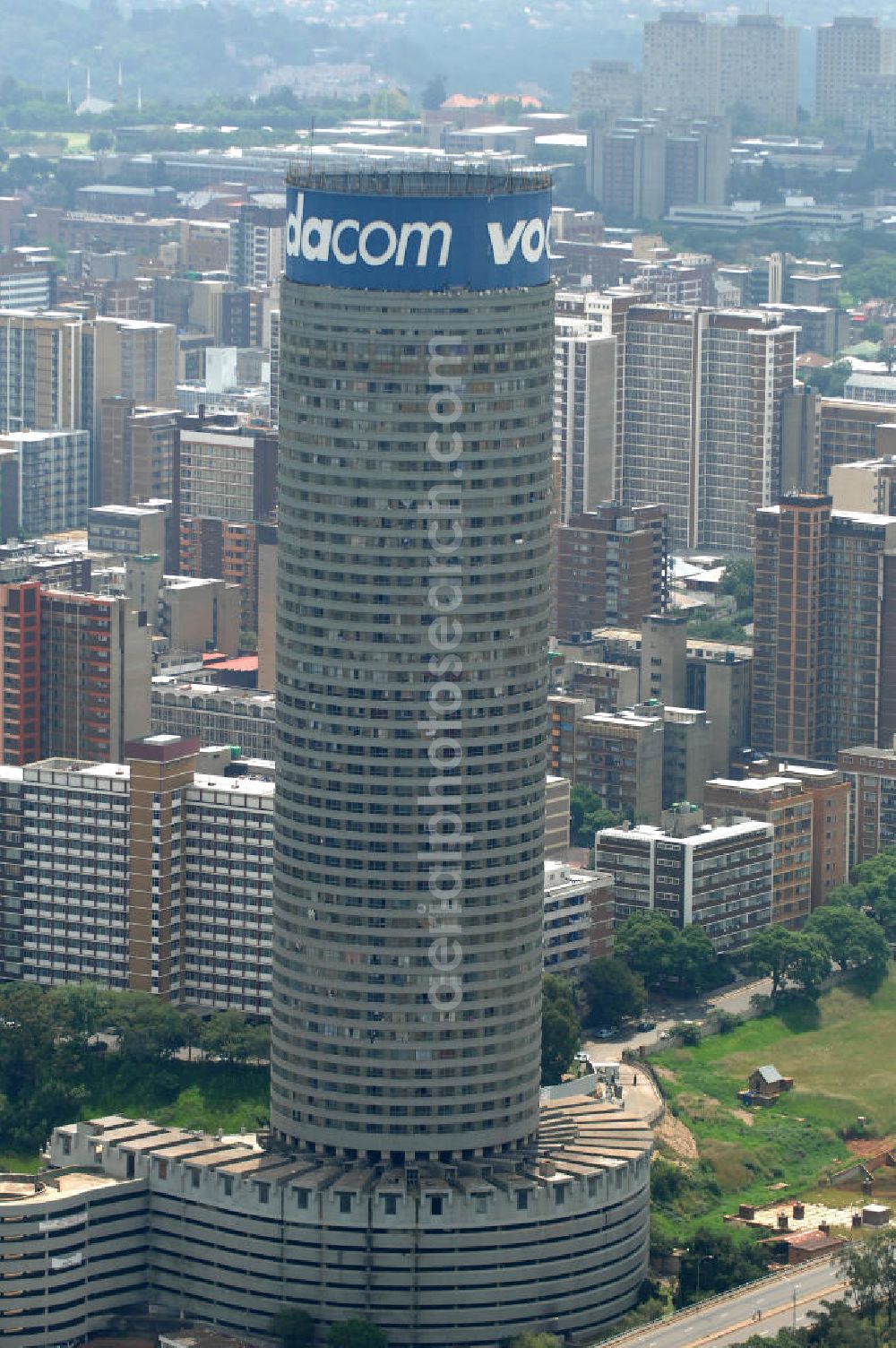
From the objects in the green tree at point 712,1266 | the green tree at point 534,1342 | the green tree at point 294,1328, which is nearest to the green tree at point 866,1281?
the green tree at point 712,1266

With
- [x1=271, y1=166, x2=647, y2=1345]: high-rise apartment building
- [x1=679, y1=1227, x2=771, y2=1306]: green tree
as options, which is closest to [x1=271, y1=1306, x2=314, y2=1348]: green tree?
[x1=271, y1=166, x2=647, y2=1345]: high-rise apartment building

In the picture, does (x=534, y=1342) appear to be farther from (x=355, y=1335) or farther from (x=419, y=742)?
(x=419, y=742)

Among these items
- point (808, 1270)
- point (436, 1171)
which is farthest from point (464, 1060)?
point (808, 1270)

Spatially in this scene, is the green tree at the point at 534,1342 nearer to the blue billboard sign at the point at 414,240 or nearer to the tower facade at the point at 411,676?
the tower facade at the point at 411,676

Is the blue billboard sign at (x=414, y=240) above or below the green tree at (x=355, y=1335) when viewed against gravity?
above

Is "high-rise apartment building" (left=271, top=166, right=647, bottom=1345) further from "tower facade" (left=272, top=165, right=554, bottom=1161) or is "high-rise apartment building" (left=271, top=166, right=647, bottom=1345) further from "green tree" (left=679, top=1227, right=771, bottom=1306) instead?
"green tree" (left=679, top=1227, right=771, bottom=1306)

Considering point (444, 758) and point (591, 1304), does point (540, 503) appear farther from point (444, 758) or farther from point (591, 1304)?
point (591, 1304)
